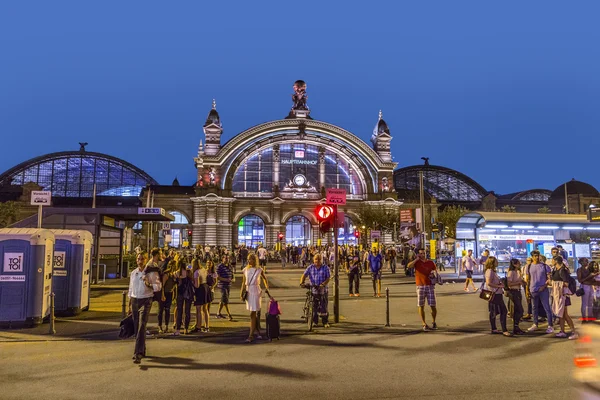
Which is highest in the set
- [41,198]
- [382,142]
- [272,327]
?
[382,142]

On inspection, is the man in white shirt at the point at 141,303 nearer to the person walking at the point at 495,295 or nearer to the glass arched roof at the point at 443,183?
the person walking at the point at 495,295

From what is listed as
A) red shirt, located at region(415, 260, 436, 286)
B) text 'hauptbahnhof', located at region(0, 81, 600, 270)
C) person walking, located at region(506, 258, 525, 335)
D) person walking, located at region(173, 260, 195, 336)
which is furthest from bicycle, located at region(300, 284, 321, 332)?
text 'hauptbahnhof', located at region(0, 81, 600, 270)

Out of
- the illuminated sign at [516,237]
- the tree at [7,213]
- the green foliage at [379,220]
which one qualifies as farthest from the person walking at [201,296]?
the tree at [7,213]

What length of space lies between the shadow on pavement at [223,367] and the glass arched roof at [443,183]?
90.6 m

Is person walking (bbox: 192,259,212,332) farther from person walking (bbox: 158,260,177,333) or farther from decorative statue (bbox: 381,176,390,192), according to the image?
decorative statue (bbox: 381,176,390,192)

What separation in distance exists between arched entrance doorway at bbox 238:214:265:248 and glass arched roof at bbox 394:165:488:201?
3604cm

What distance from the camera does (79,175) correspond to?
8819 cm

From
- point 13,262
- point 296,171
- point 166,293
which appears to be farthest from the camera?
point 296,171

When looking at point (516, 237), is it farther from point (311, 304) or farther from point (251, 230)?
point (251, 230)

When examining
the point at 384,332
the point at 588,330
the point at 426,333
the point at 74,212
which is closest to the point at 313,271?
the point at 384,332

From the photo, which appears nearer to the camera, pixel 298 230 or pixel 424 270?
pixel 424 270

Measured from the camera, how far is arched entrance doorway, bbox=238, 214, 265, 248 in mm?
71125

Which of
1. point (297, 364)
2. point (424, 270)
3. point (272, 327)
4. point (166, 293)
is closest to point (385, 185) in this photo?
point (424, 270)

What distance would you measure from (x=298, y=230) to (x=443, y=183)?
3966cm
